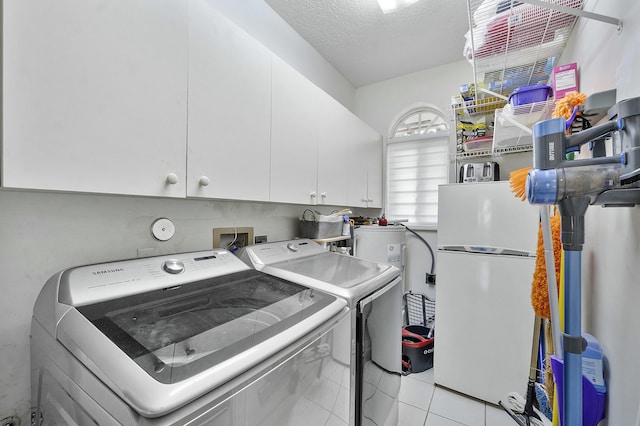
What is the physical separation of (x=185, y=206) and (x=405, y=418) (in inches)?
76.5

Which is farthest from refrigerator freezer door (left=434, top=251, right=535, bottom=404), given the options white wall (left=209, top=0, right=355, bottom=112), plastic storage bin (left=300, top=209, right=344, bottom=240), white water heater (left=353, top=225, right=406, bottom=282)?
white wall (left=209, top=0, right=355, bottom=112)

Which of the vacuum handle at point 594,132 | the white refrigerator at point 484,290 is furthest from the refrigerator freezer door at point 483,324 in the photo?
the vacuum handle at point 594,132

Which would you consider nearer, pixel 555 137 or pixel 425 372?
pixel 555 137

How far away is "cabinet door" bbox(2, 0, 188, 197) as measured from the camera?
0.68 meters

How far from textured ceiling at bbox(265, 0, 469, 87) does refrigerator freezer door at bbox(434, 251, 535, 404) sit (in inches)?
74.5

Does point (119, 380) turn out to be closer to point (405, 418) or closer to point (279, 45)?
point (405, 418)

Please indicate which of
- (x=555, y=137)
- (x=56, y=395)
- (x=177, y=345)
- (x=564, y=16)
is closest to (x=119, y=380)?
(x=177, y=345)

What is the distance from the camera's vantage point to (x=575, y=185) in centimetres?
58

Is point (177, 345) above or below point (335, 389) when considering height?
above

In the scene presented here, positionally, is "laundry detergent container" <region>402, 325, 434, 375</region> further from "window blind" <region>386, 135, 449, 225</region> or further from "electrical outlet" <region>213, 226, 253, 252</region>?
"electrical outlet" <region>213, 226, 253, 252</region>

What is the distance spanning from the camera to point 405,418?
174 centimetres

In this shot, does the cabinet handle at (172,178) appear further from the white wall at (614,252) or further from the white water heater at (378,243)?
the white water heater at (378,243)

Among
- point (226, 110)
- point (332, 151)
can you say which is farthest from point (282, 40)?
point (226, 110)

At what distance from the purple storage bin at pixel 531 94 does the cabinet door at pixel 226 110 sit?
1.29 meters
